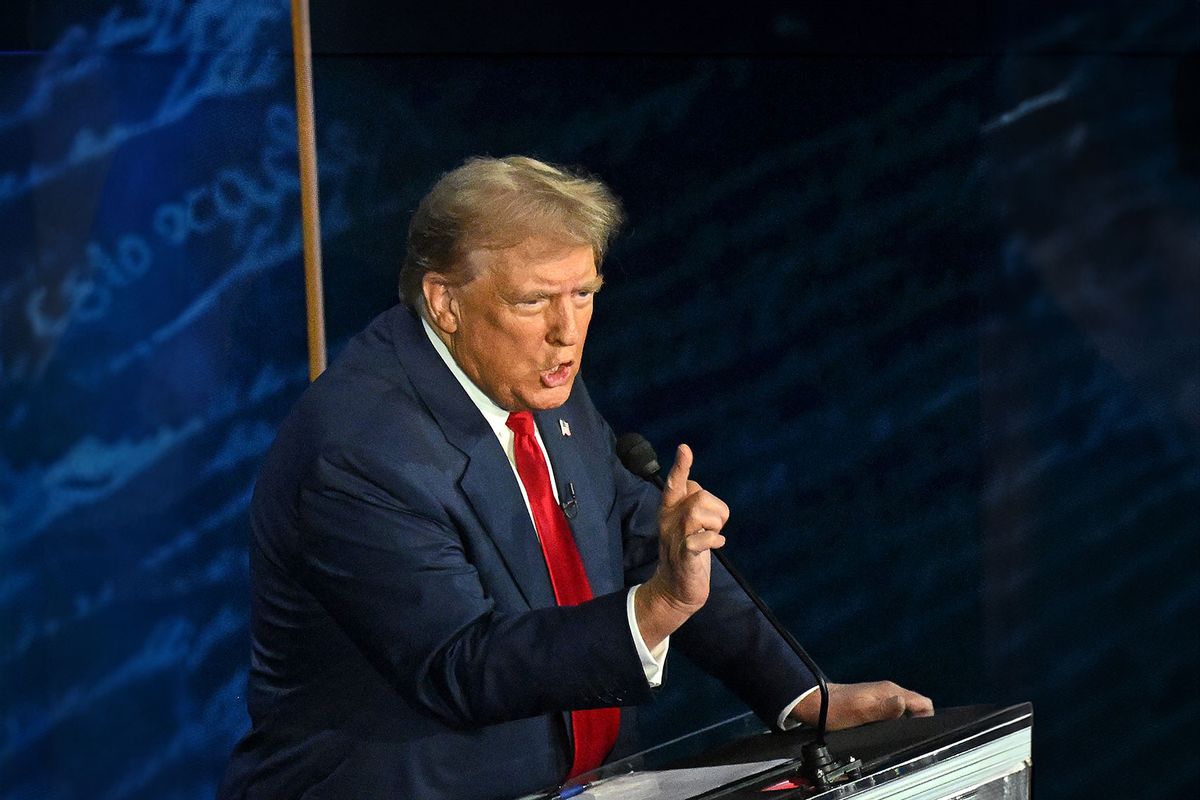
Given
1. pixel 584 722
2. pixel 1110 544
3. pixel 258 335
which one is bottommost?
pixel 1110 544

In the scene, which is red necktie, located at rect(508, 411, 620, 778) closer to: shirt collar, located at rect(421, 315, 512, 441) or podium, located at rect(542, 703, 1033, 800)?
shirt collar, located at rect(421, 315, 512, 441)

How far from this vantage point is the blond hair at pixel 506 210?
2.05 m

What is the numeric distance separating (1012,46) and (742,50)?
830 millimetres

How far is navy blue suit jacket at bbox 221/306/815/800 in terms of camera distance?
1898mm

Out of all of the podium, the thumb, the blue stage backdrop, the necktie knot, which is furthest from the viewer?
the blue stage backdrop

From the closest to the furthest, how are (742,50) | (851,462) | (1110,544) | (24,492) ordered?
(24,492) → (742,50) → (851,462) → (1110,544)

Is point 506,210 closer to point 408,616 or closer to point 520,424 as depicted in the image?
point 520,424

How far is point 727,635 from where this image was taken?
7.42ft

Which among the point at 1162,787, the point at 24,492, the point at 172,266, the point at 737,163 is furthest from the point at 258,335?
the point at 1162,787

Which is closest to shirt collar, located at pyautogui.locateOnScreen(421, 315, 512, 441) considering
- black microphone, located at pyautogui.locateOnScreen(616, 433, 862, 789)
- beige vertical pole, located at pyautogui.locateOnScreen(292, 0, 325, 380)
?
black microphone, located at pyautogui.locateOnScreen(616, 433, 862, 789)

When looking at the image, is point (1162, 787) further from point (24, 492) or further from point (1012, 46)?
point (24, 492)

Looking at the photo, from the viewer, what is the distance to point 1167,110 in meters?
4.40

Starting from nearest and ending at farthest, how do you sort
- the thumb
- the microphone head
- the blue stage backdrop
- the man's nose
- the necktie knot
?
the thumb
the microphone head
the man's nose
the necktie knot
the blue stage backdrop

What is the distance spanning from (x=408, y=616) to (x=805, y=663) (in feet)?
1.48
